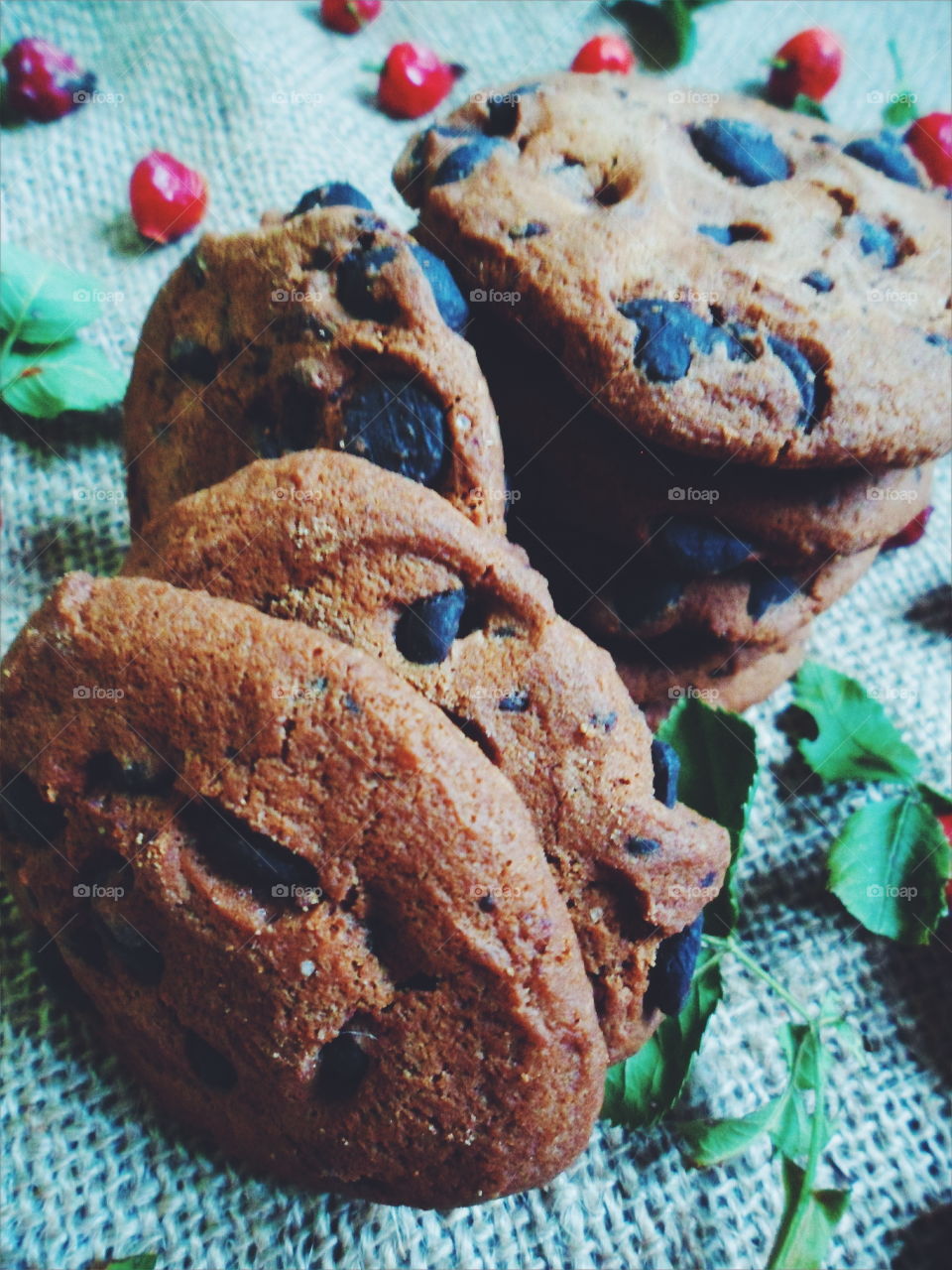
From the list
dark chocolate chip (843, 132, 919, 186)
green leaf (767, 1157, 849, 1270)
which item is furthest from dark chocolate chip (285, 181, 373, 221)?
green leaf (767, 1157, 849, 1270)

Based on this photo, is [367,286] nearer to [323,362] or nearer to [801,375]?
[323,362]

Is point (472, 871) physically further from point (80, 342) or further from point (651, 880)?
point (80, 342)

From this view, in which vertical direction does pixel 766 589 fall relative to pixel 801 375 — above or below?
below

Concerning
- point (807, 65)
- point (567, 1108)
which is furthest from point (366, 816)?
point (807, 65)

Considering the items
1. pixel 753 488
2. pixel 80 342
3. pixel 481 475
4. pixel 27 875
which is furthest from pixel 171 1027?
pixel 80 342

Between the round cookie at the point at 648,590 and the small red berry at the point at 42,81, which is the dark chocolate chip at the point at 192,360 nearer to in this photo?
the round cookie at the point at 648,590

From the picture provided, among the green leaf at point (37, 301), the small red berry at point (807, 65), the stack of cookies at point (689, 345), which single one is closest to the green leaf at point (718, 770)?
the stack of cookies at point (689, 345)

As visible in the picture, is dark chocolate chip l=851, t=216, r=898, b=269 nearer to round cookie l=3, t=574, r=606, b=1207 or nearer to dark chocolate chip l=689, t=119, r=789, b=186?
dark chocolate chip l=689, t=119, r=789, b=186
